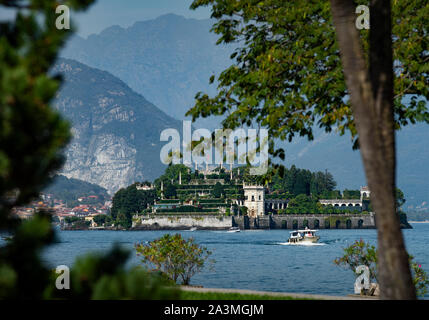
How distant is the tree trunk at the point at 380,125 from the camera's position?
696cm

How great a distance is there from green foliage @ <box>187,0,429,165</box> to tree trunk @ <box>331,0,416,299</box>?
564cm

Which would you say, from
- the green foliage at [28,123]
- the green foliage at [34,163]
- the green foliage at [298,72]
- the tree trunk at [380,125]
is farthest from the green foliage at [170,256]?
the green foliage at [28,123]

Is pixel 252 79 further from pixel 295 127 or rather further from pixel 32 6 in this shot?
pixel 32 6

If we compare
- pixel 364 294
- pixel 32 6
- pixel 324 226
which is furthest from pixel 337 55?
pixel 324 226

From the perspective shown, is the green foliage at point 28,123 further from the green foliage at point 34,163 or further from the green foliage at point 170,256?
the green foliage at point 170,256

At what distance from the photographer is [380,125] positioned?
7.09 metres

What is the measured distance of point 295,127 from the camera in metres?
14.0

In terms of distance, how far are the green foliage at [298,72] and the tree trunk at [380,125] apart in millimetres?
5636

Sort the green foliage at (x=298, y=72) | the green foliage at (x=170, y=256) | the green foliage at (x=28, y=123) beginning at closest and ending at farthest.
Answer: the green foliage at (x=28, y=123)
the green foliage at (x=298, y=72)
the green foliage at (x=170, y=256)

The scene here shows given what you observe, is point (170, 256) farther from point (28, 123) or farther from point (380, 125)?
point (28, 123)

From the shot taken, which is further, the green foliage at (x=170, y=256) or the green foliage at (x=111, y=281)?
the green foliage at (x=170, y=256)

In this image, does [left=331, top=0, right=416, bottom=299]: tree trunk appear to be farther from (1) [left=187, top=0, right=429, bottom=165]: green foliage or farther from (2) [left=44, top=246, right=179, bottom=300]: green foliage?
(1) [left=187, top=0, right=429, bottom=165]: green foliage

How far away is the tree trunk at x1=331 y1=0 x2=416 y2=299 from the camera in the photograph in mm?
6965
